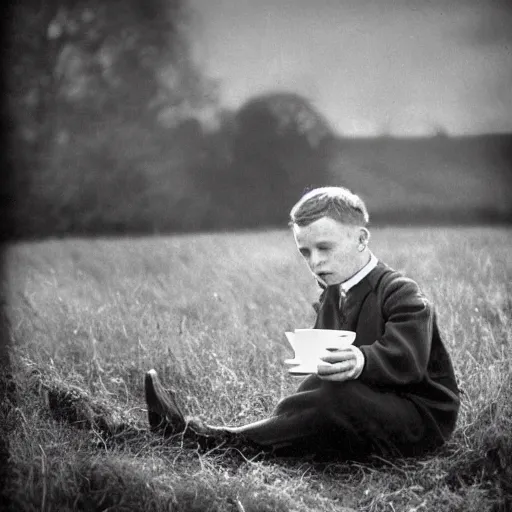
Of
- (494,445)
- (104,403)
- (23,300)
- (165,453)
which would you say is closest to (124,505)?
(165,453)

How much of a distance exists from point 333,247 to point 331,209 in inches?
5.2

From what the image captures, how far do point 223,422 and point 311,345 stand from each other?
59 centimetres

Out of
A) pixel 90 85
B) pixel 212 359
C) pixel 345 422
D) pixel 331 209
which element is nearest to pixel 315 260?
pixel 331 209

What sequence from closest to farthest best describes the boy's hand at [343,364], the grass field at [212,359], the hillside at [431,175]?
the boy's hand at [343,364]
the grass field at [212,359]
the hillside at [431,175]

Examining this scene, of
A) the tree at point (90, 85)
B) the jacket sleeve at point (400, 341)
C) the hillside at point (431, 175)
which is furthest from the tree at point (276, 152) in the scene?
the jacket sleeve at point (400, 341)

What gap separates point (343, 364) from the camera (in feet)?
7.42

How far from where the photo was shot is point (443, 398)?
95.1 inches

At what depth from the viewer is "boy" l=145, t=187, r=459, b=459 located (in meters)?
2.32

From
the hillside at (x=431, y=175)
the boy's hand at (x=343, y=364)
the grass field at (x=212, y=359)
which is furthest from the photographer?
the hillside at (x=431, y=175)

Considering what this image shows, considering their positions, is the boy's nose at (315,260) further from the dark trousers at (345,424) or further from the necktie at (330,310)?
the dark trousers at (345,424)

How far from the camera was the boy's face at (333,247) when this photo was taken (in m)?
2.43

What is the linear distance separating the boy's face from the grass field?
32cm

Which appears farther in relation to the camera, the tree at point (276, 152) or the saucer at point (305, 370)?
the tree at point (276, 152)

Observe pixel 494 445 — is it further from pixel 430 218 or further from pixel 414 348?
pixel 430 218
